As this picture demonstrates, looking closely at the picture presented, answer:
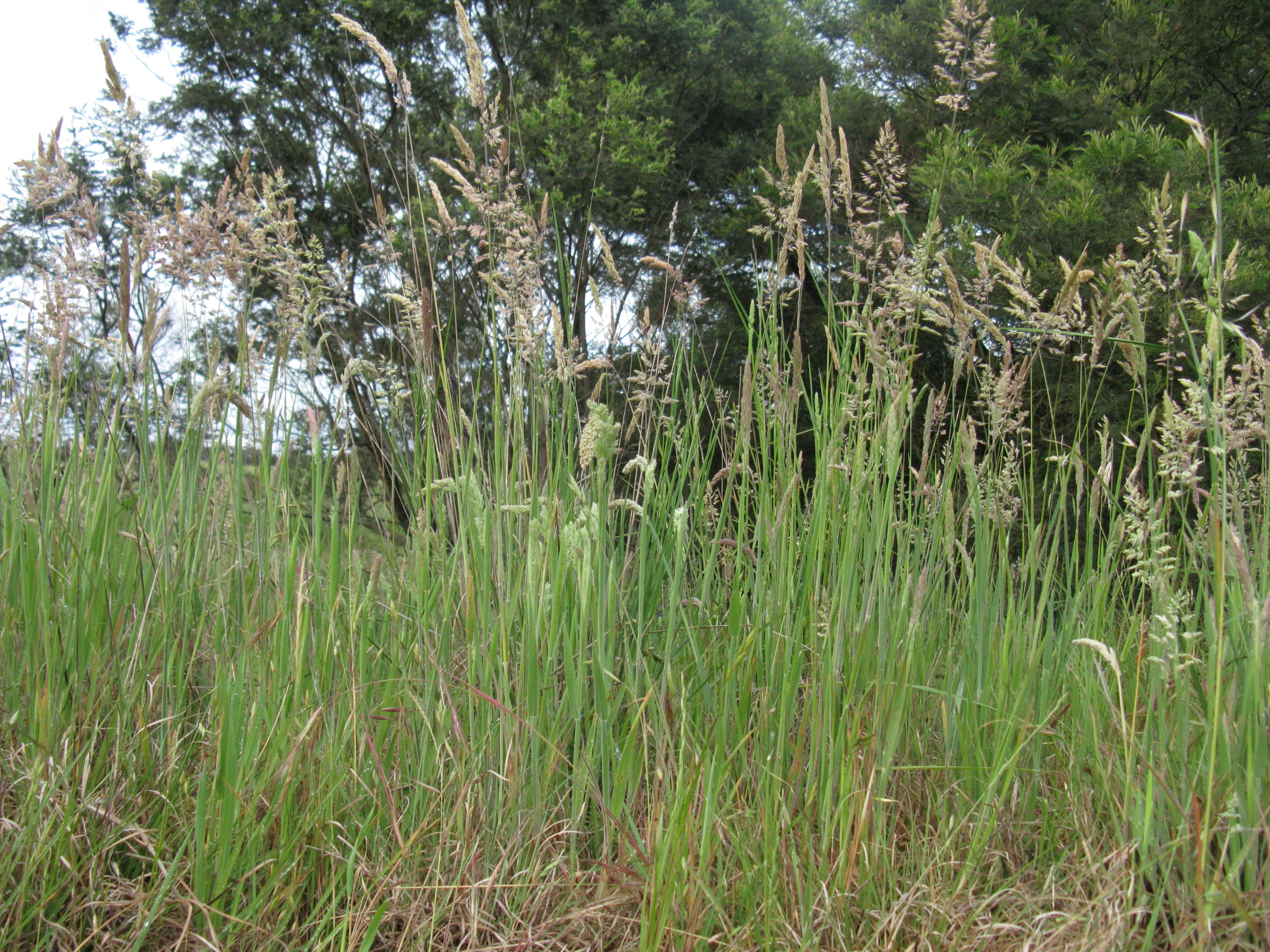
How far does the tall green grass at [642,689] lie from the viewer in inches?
48.9

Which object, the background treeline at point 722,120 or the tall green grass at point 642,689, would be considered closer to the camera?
the tall green grass at point 642,689

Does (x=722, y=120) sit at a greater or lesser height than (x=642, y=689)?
greater

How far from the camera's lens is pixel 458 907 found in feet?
4.54

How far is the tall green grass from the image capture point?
48.9 inches

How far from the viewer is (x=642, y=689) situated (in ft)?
5.43

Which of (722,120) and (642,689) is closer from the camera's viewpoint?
(642,689)

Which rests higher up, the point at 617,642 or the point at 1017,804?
the point at 617,642

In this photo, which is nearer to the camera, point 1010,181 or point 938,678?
point 938,678

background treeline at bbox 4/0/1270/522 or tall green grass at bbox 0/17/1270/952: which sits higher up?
background treeline at bbox 4/0/1270/522

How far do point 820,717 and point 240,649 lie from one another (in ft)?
3.37

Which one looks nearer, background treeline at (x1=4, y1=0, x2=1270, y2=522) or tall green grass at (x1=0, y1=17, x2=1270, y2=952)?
tall green grass at (x1=0, y1=17, x2=1270, y2=952)

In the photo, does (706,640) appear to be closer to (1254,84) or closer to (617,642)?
(617,642)

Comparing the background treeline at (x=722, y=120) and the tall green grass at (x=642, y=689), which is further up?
the background treeline at (x=722, y=120)

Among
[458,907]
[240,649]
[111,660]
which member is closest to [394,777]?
[458,907]
